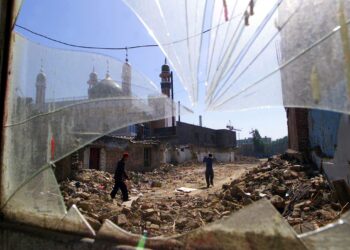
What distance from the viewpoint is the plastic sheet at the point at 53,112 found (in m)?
2.75

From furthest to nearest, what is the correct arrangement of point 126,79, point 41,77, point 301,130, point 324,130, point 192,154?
point 192,154 → point 301,130 → point 324,130 → point 41,77 → point 126,79

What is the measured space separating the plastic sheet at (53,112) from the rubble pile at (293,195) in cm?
207

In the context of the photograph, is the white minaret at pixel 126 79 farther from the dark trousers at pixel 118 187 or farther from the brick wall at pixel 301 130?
the brick wall at pixel 301 130

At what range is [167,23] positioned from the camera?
2.84 meters

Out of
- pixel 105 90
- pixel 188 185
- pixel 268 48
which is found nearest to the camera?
pixel 268 48

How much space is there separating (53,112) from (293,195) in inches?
193

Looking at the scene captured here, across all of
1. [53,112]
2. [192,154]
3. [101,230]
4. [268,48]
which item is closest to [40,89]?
[53,112]

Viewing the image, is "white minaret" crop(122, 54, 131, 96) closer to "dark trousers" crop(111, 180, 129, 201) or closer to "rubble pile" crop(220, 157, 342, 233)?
"rubble pile" crop(220, 157, 342, 233)

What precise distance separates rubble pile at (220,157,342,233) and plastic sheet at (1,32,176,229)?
6.79ft

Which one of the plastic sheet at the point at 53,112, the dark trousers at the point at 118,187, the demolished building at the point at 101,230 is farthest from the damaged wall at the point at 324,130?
the dark trousers at the point at 118,187

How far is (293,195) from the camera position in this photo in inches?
245

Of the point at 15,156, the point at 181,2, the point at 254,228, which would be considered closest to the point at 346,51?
the point at 254,228

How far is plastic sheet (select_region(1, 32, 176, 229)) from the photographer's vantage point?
9.04 ft

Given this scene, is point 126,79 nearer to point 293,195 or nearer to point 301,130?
point 293,195
